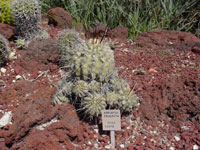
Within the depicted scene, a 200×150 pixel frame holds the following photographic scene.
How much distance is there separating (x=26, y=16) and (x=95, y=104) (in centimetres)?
225

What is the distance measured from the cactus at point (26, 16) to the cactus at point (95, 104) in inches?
85.6

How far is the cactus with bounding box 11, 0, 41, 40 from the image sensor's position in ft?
12.4

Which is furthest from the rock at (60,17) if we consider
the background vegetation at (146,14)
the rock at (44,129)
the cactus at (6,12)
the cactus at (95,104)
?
the cactus at (95,104)

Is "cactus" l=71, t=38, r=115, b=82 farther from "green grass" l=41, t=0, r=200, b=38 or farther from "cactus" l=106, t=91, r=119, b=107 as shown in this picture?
"green grass" l=41, t=0, r=200, b=38

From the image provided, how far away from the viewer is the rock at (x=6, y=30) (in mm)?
4113

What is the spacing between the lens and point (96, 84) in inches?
94.2

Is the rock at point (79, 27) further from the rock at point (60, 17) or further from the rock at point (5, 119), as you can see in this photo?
the rock at point (5, 119)

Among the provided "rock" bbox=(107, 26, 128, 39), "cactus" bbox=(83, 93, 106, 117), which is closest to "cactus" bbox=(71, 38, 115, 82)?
"cactus" bbox=(83, 93, 106, 117)

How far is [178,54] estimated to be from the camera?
3.65 m

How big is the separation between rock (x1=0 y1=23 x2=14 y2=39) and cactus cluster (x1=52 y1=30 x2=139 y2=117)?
2.13m

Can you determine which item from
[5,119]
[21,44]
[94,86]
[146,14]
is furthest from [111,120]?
[146,14]

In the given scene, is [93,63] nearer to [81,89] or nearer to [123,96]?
[81,89]

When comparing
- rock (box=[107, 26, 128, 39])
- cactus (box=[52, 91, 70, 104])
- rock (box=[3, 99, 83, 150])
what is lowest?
rock (box=[3, 99, 83, 150])

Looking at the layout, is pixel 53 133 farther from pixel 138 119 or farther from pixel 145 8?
pixel 145 8
